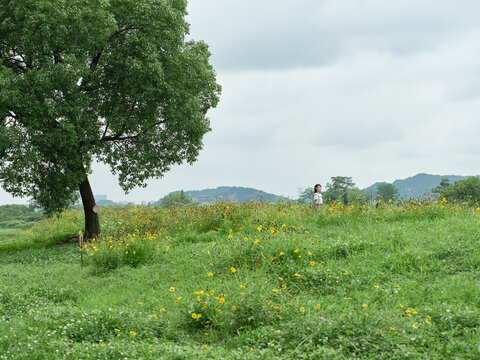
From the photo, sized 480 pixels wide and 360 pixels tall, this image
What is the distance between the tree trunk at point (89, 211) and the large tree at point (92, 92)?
0.04 m

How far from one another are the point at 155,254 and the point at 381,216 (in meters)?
7.12

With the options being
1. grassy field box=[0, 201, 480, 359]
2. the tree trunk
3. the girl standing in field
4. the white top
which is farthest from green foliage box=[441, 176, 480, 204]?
the tree trunk

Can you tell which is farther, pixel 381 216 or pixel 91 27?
pixel 91 27

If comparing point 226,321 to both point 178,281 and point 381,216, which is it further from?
point 381,216

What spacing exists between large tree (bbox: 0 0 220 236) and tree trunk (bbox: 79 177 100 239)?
4 centimetres

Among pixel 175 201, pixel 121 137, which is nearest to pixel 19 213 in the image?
pixel 175 201

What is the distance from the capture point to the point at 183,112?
51.5ft

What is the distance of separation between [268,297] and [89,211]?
13048 millimetres

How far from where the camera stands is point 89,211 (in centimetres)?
1714

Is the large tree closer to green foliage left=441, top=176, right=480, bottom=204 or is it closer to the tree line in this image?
the tree line

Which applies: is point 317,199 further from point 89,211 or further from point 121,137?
point 89,211

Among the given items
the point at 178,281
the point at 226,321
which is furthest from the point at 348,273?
the point at 178,281

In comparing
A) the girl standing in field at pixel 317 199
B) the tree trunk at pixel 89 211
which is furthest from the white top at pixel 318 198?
the tree trunk at pixel 89 211

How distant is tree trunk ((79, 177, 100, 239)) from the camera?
16906 mm
